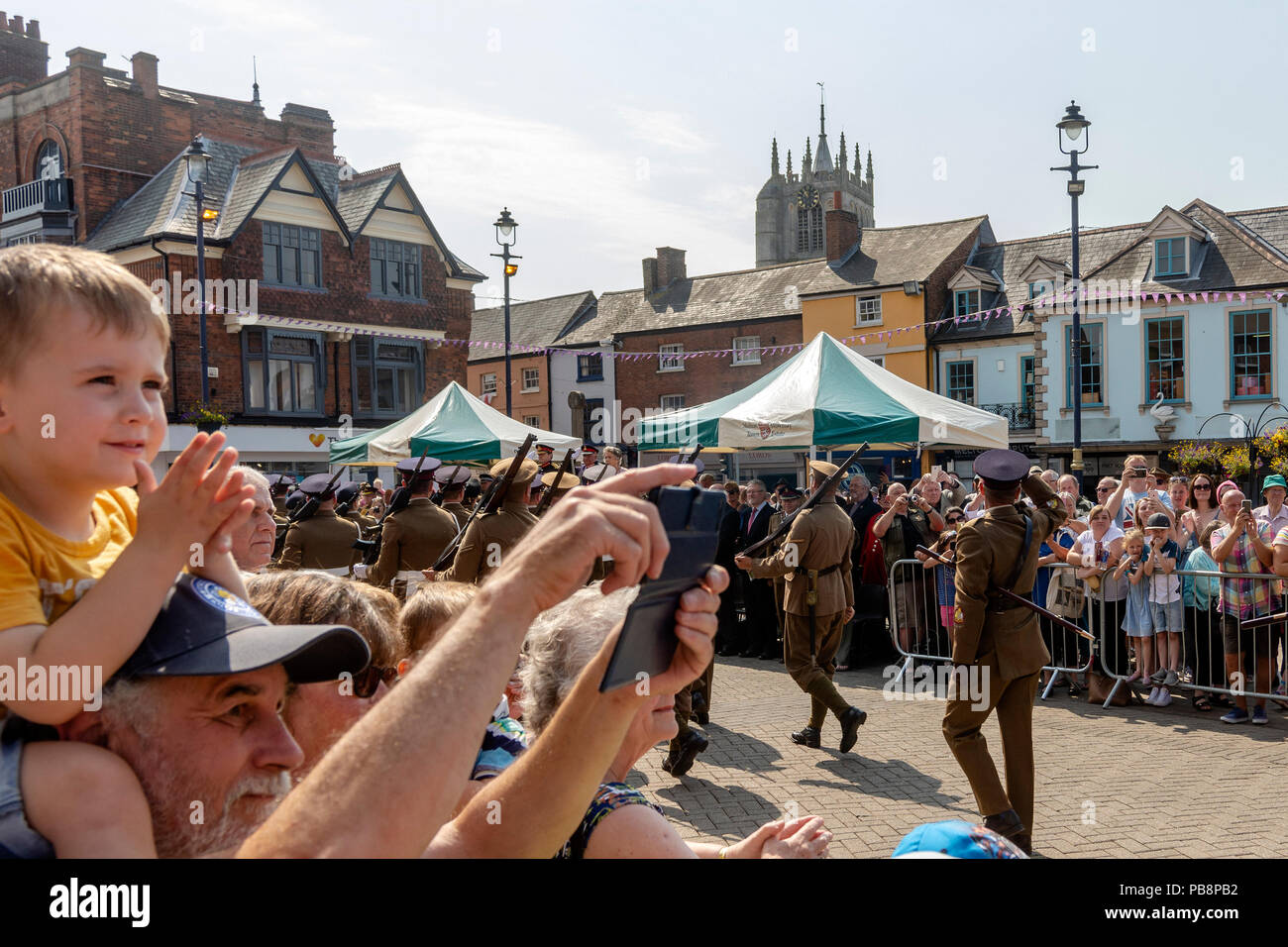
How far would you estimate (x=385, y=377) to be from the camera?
34.6 m

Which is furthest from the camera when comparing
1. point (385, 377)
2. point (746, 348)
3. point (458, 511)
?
point (746, 348)

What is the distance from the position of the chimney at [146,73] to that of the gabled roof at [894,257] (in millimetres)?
24066

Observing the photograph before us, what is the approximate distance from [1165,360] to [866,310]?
11.2 meters

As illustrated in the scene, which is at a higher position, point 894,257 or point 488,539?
point 894,257

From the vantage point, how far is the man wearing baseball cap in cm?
147

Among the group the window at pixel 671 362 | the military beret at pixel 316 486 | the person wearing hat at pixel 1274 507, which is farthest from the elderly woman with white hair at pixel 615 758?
the window at pixel 671 362

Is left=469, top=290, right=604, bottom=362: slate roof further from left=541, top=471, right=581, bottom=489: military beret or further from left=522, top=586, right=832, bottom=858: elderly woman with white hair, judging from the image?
left=522, top=586, right=832, bottom=858: elderly woman with white hair

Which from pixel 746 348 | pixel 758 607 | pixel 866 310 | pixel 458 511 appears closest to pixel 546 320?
pixel 746 348

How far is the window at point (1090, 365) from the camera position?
33.3m

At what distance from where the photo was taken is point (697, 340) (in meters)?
43.6

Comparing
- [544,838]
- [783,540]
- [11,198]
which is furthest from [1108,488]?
[11,198]

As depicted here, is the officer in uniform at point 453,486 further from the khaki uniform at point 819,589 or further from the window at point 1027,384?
the window at point 1027,384

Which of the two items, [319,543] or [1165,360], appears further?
[1165,360]

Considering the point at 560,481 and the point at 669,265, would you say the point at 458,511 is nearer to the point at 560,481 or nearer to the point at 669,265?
the point at 560,481
